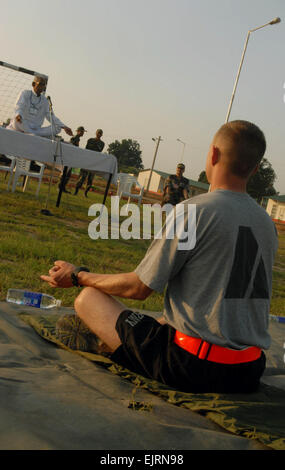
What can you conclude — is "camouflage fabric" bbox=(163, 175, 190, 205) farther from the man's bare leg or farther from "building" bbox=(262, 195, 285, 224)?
"building" bbox=(262, 195, 285, 224)

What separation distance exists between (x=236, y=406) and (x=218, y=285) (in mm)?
595

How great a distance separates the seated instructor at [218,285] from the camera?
6.75 ft

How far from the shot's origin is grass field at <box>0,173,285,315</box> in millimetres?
4352

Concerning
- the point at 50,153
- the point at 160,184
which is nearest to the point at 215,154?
the point at 50,153

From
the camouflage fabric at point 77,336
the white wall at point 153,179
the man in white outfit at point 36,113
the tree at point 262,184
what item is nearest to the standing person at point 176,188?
the man in white outfit at point 36,113

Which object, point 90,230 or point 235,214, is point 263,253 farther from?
point 90,230

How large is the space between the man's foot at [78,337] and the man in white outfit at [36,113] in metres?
6.37

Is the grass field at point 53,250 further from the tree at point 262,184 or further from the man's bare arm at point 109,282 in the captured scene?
the tree at point 262,184

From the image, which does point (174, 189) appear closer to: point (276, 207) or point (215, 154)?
point (215, 154)

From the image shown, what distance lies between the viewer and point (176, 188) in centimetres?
1263

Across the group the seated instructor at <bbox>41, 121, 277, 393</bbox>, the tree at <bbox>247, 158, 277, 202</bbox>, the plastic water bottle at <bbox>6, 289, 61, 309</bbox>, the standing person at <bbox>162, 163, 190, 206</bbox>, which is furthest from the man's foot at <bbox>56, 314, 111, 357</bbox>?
the tree at <bbox>247, 158, 277, 202</bbox>

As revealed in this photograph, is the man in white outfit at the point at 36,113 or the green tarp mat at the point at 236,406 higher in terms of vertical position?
the man in white outfit at the point at 36,113
